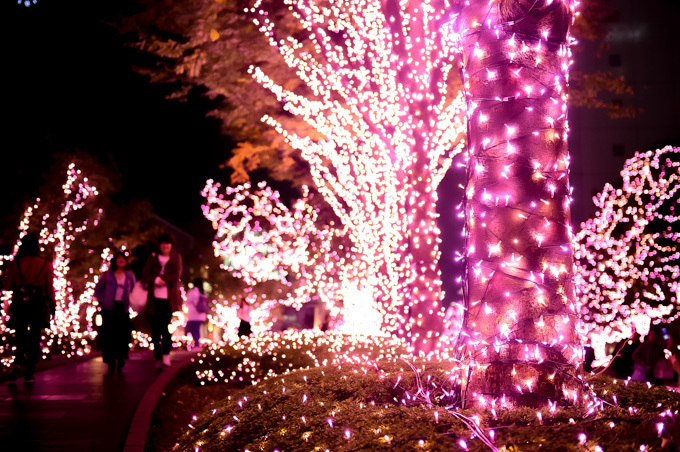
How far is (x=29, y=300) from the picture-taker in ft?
28.8

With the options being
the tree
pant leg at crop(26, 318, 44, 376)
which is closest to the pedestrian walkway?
pant leg at crop(26, 318, 44, 376)

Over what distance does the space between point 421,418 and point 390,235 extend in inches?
317

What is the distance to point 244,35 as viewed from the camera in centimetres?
1256

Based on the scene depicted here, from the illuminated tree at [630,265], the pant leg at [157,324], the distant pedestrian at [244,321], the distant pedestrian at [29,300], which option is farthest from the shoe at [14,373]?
the illuminated tree at [630,265]

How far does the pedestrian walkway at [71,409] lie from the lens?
5.71 m

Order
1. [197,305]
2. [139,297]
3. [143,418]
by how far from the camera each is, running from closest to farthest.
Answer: [143,418]
[139,297]
[197,305]

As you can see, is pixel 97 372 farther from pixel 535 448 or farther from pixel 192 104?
pixel 192 104

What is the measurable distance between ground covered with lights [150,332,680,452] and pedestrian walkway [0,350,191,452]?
1.74 feet

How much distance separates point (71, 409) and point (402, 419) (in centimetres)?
445

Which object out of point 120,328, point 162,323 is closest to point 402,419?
point 162,323

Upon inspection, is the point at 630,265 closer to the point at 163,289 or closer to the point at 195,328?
the point at 195,328

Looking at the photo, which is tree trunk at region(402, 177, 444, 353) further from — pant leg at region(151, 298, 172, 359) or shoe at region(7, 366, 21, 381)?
shoe at region(7, 366, 21, 381)

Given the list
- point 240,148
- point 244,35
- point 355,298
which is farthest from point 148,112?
point 244,35

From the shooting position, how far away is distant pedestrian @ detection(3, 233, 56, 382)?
8.77 meters
